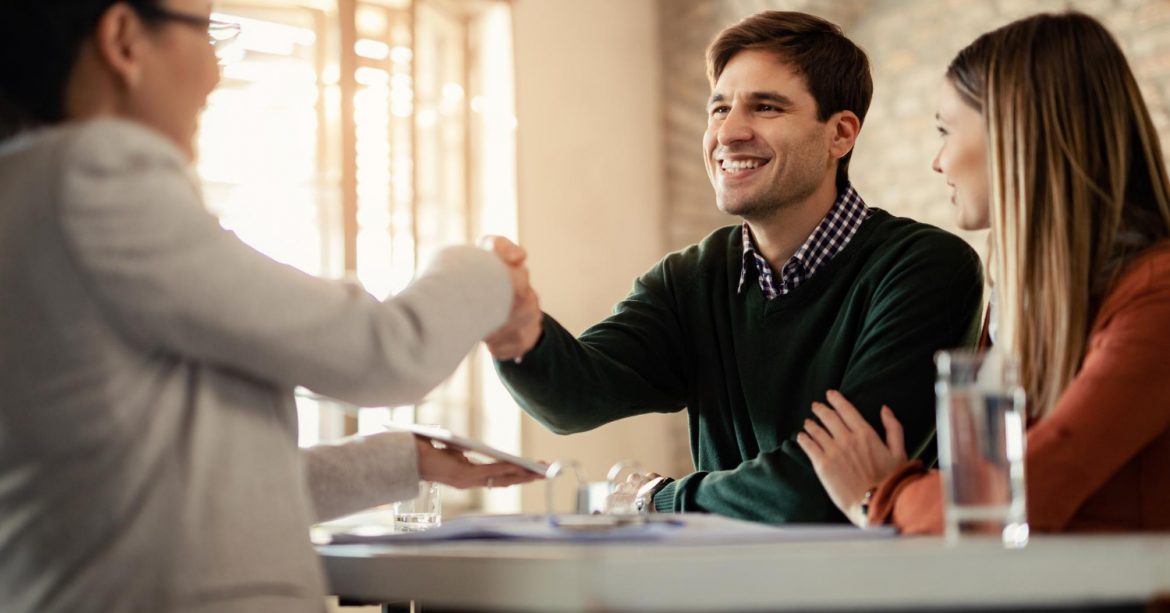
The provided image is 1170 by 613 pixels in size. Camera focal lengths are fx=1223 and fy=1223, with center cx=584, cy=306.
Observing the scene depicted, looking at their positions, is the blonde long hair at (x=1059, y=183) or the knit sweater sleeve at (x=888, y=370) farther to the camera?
the knit sweater sleeve at (x=888, y=370)

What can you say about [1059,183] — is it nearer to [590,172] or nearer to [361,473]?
[361,473]

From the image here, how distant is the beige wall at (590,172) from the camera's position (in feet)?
18.3

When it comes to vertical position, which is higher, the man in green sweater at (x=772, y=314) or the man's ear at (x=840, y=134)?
the man's ear at (x=840, y=134)

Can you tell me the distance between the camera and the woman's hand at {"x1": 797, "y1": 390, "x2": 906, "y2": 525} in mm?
1463

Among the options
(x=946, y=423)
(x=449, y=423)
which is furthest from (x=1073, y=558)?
(x=449, y=423)

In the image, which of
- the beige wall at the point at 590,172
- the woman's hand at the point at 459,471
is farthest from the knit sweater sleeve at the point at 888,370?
the beige wall at the point at 590,172

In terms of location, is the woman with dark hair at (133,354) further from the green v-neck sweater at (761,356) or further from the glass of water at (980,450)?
the green v-neck sweater at (761,356)

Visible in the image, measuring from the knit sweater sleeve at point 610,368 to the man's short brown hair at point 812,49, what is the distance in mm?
443

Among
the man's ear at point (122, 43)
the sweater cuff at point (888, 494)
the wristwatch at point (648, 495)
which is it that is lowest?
the wristwatch at point (648, 495)

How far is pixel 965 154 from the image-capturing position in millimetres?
1560

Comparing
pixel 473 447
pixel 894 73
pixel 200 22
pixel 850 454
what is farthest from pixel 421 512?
pixel 894 73

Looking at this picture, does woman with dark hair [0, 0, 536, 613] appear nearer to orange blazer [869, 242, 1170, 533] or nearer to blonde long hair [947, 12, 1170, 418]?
orange blazer [869, 242, 1170, 533]

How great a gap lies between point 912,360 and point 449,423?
11.9 feet

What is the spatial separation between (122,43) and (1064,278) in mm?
976
